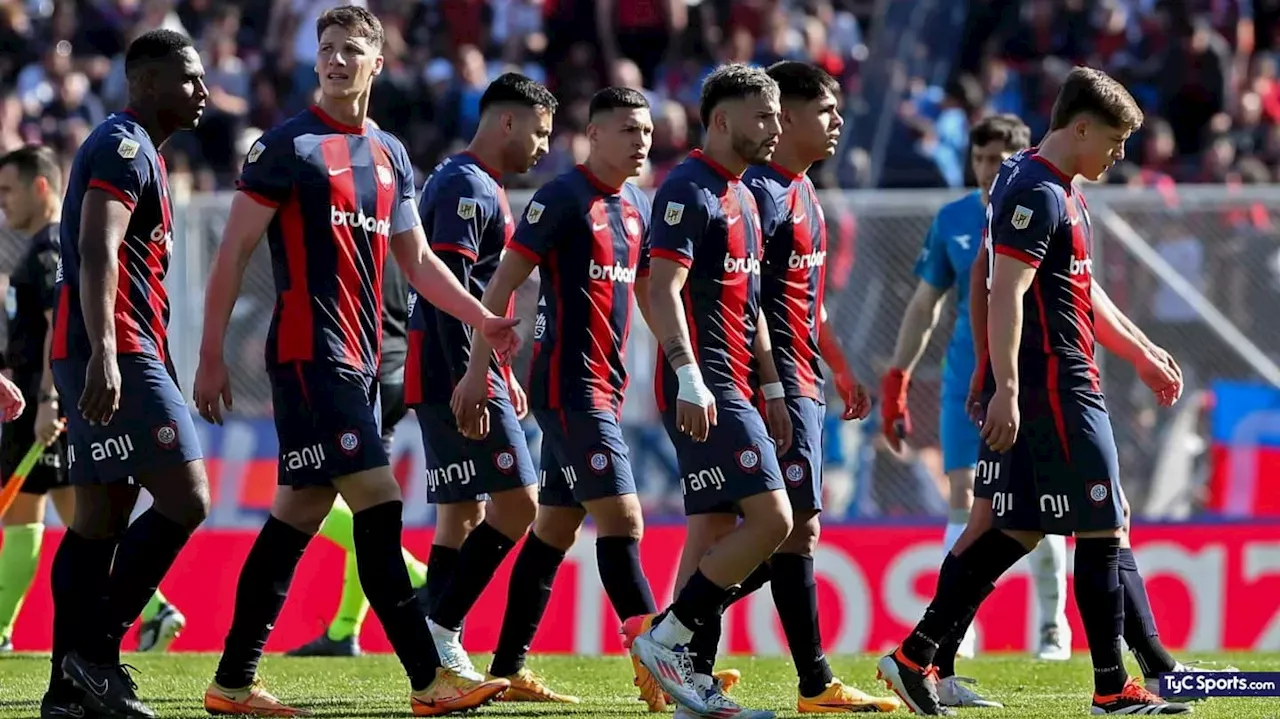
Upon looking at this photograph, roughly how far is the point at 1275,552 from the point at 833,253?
381cm

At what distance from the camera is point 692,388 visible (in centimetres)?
680

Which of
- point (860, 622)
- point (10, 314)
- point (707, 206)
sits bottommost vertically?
point (860, 622)

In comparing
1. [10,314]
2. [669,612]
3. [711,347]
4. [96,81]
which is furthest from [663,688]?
[96,81]

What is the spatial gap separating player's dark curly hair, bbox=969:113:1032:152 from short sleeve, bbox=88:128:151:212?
4.44 meters

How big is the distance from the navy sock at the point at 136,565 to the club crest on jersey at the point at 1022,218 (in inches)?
119

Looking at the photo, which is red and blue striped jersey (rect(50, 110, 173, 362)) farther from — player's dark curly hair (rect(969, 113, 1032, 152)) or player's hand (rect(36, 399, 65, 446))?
player's dark curly hair (rect(969, 113, 1032, 152))

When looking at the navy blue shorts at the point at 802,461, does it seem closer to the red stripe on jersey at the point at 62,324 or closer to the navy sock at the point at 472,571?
the navy sock at the point at 472,571

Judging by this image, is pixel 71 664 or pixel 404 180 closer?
pixel 71 664

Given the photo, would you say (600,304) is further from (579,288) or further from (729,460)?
(729,460)

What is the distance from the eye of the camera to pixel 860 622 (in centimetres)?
1249

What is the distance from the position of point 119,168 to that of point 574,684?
343cm

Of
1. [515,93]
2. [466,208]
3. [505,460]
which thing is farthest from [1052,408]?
[515,93]

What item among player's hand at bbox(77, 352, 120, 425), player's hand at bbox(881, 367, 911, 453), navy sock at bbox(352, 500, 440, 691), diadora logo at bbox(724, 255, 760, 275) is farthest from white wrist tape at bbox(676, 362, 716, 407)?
player's hand at bbox(881, 367, 911, 453)

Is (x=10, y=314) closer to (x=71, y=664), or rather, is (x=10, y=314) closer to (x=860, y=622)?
(x=71, y=664)
